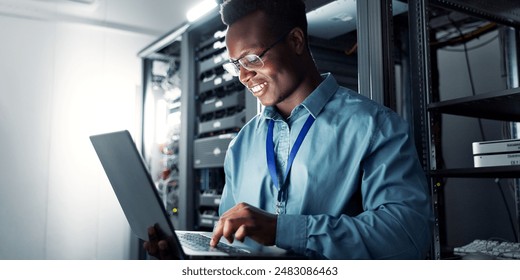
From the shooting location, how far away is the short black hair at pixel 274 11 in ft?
A: 3.54

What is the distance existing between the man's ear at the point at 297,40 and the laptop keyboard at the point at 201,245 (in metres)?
0.48

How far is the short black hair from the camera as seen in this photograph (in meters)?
1.08

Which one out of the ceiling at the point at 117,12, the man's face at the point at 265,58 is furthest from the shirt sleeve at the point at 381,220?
the ceiling at the point at 117,12

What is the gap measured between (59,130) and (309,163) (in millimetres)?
1344

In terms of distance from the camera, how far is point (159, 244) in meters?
0.73

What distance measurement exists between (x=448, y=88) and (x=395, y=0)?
0.96 meters

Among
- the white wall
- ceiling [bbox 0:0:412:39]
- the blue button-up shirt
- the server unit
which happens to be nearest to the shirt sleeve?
the blue button-up shirt

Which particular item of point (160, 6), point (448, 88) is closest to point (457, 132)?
point (448, 88)

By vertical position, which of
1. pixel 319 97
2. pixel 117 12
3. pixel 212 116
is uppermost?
pixel 117 12

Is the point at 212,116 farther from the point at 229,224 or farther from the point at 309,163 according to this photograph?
the point at 229,224

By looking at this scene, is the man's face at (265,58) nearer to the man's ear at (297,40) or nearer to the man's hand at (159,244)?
the man's ear at (297,40)

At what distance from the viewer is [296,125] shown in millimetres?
1066

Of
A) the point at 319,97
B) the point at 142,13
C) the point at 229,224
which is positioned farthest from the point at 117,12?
the point at 229,224
